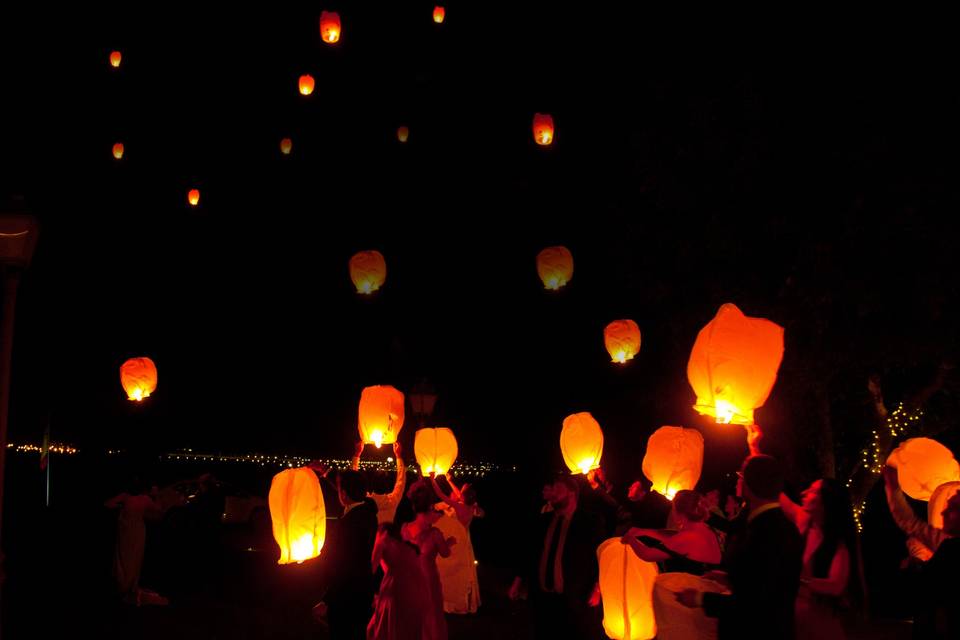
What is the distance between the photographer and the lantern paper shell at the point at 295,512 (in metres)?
6.33

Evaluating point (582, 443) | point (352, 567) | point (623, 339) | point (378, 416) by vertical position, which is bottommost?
point (352, 567)

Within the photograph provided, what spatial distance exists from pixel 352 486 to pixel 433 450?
4856 millimetres

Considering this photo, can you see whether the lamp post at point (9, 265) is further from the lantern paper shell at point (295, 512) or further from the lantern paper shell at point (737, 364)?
the lantern paper shell at point (737, 364)

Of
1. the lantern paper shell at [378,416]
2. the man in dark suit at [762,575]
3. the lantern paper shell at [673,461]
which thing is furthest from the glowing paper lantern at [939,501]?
the lantern paper shell at [378,416]

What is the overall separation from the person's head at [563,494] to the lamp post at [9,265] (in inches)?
157

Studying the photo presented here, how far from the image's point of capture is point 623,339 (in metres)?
12.5

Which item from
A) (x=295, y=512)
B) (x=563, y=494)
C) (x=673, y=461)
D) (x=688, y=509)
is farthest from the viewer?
(x=673, y=461)

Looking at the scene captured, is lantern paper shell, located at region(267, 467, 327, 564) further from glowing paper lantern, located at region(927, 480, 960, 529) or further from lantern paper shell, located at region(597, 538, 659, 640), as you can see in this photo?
glowing paper lantern, located at region(927, 480, 960, 529)

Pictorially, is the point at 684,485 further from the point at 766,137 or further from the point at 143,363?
the point at 143,363

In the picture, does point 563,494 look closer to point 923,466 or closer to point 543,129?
point 923,466

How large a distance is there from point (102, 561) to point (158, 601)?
4.04 meters

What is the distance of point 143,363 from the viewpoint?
1345cm

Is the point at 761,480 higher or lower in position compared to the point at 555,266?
lower

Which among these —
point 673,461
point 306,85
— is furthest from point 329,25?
point 673,461
